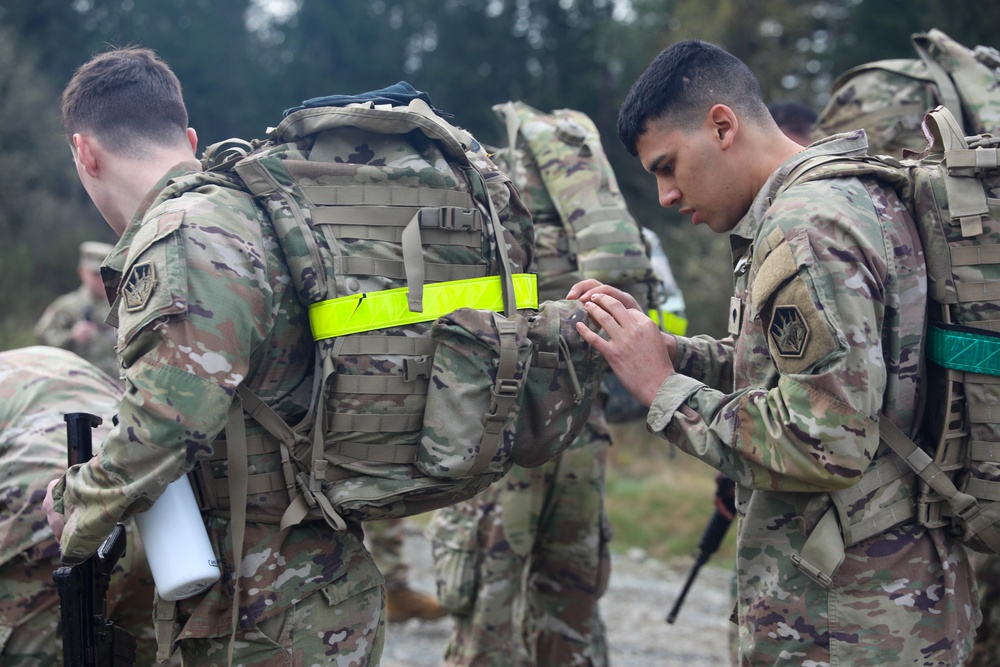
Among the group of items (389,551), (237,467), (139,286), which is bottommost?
(389,551)

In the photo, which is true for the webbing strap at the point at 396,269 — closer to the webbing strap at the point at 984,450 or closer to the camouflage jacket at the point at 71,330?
the webbing strap at the point at 984,450

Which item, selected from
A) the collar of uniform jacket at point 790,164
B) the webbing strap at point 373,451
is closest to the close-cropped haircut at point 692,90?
the collar of uniform jacket at point 790,164

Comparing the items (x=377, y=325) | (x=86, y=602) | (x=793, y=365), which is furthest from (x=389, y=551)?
(x=793, y=365)

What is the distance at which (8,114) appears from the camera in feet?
64.8

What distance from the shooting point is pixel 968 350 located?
242 cm

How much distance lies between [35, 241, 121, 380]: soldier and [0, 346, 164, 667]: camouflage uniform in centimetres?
Result: 507

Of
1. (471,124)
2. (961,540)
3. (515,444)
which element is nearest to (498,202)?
(515,444)

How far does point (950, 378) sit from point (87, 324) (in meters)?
7.57

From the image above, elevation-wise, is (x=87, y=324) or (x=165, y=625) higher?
(x=165, y=625)

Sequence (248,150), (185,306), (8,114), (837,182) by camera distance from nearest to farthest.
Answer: (185,306), (837,182), (248,150), (8,114)

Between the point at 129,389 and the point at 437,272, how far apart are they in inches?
33.2

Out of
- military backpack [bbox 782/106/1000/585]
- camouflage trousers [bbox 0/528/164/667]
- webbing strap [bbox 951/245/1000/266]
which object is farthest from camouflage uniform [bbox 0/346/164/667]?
webbing strap [bbox 951/245/1000/266]

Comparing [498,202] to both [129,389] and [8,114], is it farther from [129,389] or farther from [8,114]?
[8,114]

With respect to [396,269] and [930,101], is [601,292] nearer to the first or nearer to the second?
[396,269]
